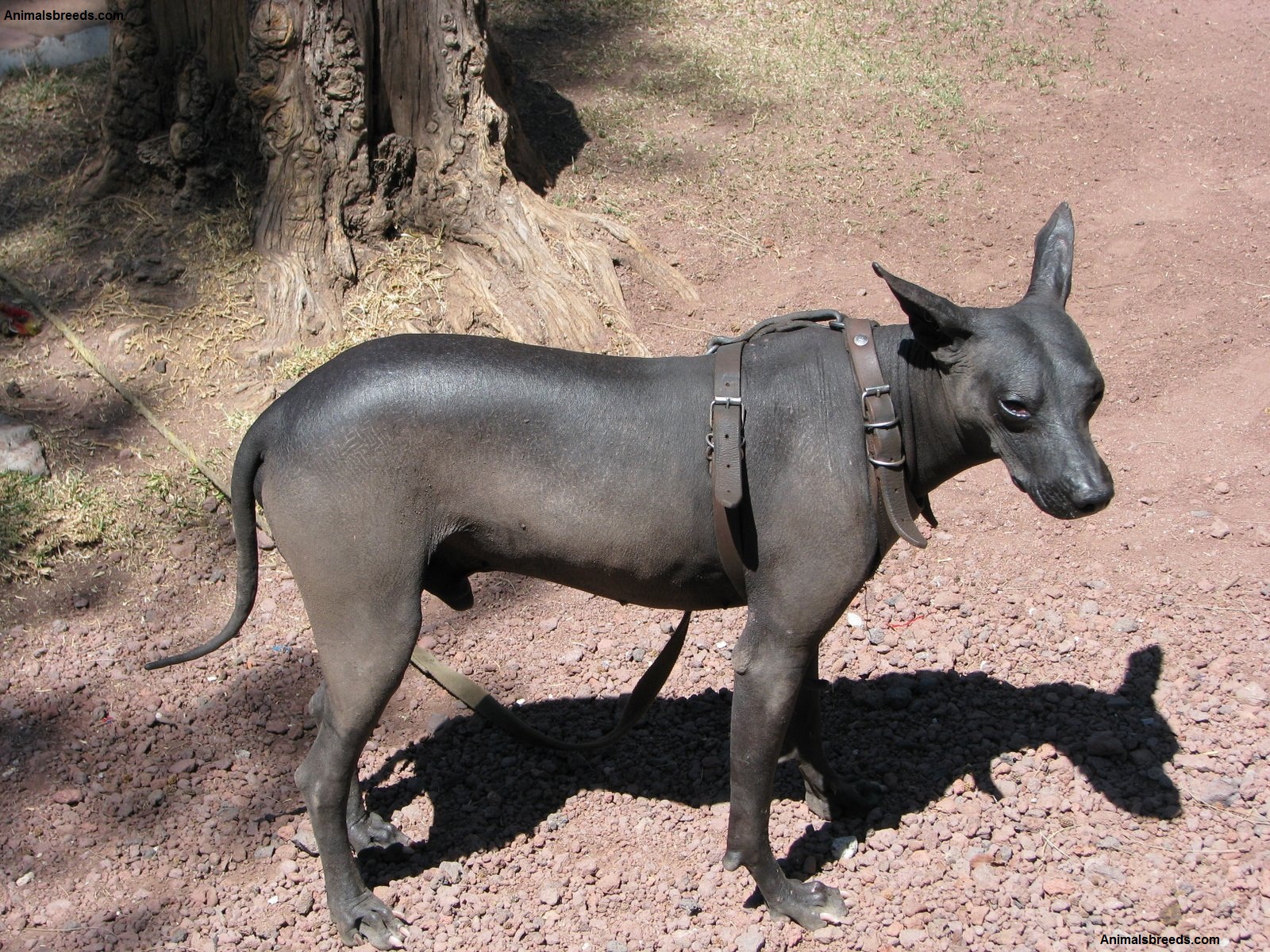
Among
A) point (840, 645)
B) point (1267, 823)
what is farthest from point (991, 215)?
point (1267, 823)

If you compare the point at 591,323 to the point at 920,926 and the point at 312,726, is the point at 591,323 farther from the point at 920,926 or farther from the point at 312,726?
the point at 920,926

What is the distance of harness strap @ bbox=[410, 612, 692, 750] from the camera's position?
4.02 m

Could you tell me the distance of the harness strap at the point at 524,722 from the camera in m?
4.02

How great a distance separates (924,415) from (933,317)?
336 millimetres

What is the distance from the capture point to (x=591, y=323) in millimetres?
6516

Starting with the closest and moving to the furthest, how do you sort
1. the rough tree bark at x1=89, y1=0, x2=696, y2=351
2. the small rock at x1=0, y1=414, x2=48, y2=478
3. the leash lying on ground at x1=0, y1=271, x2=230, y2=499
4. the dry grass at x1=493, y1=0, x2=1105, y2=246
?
the small rock at x1=0, y1=414, x2=48, y2=478 → the leash lying on ground at x1=0, y1=271, x2=230, y2=499 → the rough tree bark at x1=89, y1=0, x2=696, y2=351 → the dry grass at x1=493, y1=0, x2=1105, y2=246

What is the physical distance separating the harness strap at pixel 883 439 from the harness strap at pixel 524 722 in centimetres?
93

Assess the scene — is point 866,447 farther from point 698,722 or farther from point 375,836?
point 375,836

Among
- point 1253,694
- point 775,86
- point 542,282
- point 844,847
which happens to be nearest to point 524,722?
point 844,847

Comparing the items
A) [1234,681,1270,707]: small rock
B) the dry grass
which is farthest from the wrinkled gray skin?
the dry grass

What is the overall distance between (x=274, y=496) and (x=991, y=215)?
6.06m

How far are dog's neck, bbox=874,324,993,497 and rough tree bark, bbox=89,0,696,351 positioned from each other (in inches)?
128

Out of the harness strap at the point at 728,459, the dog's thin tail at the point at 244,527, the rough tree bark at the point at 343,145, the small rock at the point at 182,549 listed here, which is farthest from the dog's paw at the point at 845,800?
the rough tree bark at the point at 343,145

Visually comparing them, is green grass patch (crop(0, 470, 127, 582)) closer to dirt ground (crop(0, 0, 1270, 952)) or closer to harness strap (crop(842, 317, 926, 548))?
dirt ground (crop(0, 0, 1270, 952))
